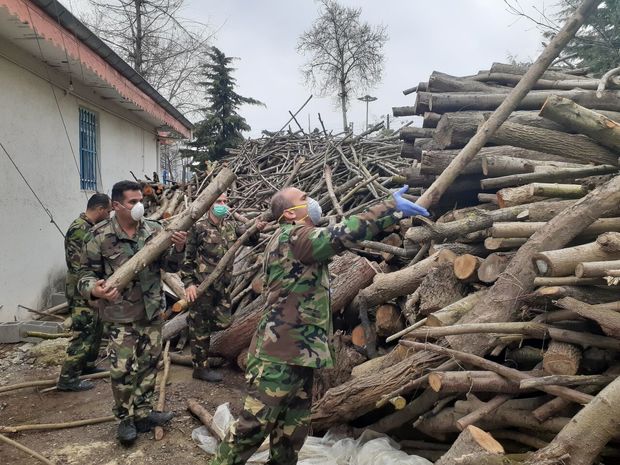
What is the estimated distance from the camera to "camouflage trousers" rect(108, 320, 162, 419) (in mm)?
4039

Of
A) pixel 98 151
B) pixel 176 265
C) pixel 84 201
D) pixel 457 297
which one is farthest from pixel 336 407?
pixel 98 151

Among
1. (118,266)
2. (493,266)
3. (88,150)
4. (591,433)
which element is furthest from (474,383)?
(88,150)

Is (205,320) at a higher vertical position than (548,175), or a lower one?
lower

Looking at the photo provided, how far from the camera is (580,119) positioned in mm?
3973

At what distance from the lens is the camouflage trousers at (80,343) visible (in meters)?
5.09

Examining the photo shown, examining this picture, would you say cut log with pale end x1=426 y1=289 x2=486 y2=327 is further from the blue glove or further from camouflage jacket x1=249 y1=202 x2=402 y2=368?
the blue glove

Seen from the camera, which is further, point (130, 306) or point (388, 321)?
point (388, 321)

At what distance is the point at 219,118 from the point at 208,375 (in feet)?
49.2

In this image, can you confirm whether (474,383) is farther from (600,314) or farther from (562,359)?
(600,314)

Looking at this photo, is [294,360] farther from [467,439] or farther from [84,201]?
[84,201]

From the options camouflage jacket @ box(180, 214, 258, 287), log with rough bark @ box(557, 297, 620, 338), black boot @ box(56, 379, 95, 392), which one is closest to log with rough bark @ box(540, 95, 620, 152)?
log with rough bark @ box(557, 297, 620, 338)

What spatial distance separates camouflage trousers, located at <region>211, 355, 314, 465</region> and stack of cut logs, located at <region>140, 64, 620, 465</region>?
0.61m

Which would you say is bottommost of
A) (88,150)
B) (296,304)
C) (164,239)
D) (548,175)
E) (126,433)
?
(126,433)

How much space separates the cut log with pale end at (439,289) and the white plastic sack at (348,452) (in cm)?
109
